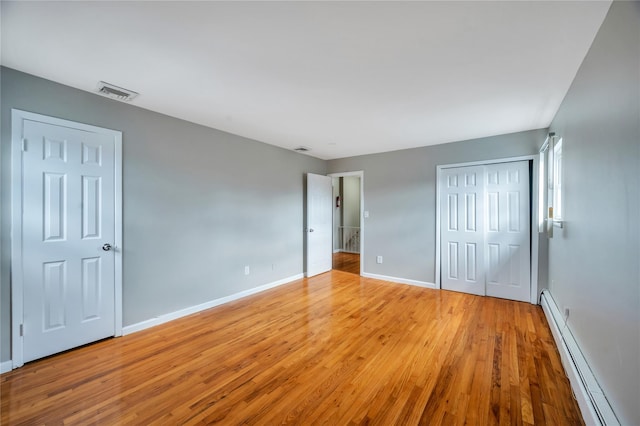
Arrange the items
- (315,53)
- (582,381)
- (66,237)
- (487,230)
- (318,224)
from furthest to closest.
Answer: (318,224) → (487,230) → (66,237) → (315,53) → (582,381)

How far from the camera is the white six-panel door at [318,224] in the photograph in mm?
5145

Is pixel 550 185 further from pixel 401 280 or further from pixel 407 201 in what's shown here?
pixel 401 280

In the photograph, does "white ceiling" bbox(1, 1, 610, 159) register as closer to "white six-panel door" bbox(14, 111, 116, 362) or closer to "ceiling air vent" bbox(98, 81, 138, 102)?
"ceiling air vent" bbox(98, 81, 138, 102)

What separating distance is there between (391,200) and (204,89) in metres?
3.50

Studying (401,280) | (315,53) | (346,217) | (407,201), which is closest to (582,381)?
(315,53)

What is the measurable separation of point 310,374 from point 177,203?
2445 mm

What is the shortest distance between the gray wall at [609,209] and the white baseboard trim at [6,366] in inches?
159

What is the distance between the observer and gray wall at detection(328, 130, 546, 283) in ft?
13.8

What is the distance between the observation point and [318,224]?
17.6 feet

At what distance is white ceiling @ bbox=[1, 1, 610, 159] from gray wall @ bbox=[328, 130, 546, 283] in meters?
1.15

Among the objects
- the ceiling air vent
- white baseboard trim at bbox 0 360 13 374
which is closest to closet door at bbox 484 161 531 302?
the ceiling air vent

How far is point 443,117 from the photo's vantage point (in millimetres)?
3176

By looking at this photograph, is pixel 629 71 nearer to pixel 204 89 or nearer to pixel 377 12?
pixel 377 12

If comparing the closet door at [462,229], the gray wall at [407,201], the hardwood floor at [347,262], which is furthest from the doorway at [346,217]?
the closet door at [462,229]
